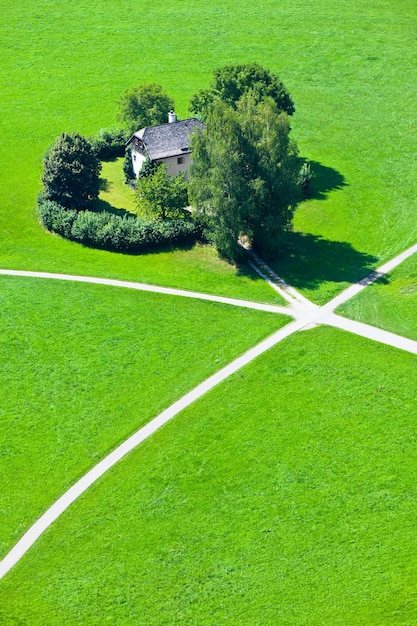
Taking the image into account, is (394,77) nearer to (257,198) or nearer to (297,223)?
(297,223)

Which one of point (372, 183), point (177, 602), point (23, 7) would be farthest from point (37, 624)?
point (23, 7)

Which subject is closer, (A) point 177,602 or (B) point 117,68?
(A) point 177,602

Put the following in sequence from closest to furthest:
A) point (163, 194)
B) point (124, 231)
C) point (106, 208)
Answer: point (124, 231) < point (163, 194) < point (106, 208)

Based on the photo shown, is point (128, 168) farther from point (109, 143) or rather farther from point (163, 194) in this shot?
point (163, 194)

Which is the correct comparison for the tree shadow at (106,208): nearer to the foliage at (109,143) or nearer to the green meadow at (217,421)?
the green meadow at (217,421)

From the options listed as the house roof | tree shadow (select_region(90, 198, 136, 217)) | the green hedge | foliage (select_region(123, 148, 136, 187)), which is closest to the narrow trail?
the green hedge

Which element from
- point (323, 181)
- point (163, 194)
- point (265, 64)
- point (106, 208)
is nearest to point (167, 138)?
point (106, 208)
